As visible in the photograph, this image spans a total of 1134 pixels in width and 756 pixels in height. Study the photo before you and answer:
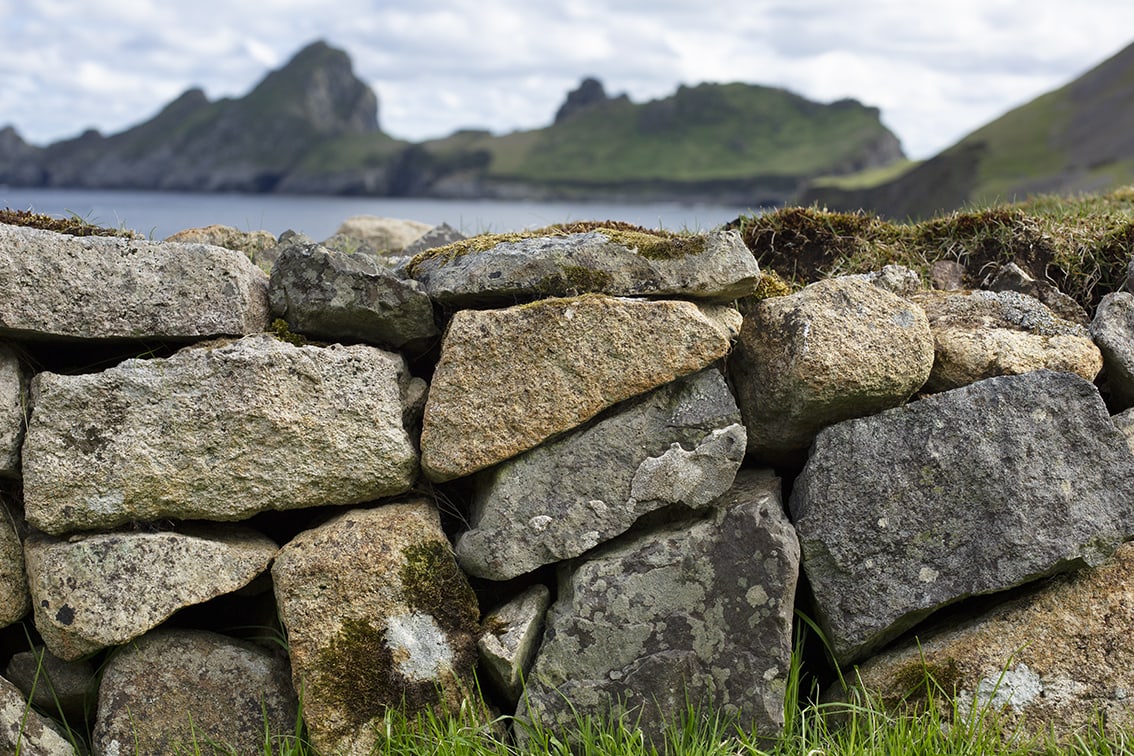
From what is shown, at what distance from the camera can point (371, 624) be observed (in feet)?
14.2

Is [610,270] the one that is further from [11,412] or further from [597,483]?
[11,412]

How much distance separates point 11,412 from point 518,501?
251 cm

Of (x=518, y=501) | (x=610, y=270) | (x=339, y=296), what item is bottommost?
(x=518, y=501)

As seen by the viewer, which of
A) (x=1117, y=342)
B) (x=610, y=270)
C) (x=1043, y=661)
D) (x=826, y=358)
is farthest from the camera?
(x=1117, y=342)

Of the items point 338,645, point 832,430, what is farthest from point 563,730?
point 832,430

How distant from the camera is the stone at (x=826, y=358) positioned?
14.6 feet

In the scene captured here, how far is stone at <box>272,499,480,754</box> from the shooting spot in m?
4.23

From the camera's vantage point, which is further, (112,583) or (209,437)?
(209,437)

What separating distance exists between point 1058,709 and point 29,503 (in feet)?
16.4

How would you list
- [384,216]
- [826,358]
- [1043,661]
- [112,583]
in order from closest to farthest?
[112,583] < [1043,661] < [826,358] < [384,216]

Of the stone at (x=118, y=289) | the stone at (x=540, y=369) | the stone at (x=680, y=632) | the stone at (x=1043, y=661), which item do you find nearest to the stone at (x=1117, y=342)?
the stone at (x=1043, y=661)

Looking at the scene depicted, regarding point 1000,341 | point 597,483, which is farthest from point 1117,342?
point 597,483

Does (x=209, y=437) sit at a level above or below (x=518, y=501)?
above

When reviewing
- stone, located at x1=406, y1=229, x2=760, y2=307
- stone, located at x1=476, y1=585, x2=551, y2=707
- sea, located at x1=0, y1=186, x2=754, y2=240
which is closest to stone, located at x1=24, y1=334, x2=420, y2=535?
stone, located at x1=406, y1=229, x2=760, y2=307
